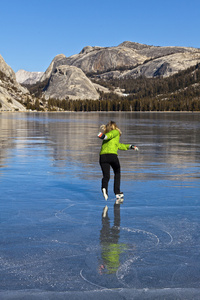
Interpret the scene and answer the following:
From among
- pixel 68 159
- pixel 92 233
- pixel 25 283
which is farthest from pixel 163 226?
pixel 68 159

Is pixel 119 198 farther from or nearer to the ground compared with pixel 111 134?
nearer to the ground

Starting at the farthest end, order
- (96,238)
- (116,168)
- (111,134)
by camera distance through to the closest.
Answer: (116,168), (111,134), (96,238)

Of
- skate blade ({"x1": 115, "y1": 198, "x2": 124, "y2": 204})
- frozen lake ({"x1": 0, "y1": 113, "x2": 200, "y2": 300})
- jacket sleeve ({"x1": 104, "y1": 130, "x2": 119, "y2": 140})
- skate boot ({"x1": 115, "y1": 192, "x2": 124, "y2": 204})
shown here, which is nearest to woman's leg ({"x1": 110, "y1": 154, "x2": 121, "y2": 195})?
skate boot ({"x1": 115, "y1": 192, "x2": 124, "y2": 204})

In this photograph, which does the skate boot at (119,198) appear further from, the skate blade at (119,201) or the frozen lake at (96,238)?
the frozen lake at (96,238)

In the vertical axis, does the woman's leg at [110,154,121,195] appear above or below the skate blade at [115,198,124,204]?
above

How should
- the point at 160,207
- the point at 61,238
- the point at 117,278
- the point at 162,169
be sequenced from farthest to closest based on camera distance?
the point at 162,169
the point at 160,207
the point at 61,238
the point at 117,278

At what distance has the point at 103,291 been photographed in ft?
18.0

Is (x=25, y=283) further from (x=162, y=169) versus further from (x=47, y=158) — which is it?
(x=47, y=158)

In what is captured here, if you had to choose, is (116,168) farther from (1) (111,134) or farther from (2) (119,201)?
(1) (111,134)

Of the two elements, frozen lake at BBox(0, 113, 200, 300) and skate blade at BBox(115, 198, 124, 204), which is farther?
skate blade at BBox(115, 198, 124, 204)

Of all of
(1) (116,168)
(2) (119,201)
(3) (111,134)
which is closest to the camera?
(3) (111,134)

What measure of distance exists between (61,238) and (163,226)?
2309mm

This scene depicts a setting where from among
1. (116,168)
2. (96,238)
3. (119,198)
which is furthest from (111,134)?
(96,238)

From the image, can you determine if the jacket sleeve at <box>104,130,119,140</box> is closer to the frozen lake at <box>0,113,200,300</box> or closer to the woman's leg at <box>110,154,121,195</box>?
the woman's leg at <box>110,154,121,195</box>
